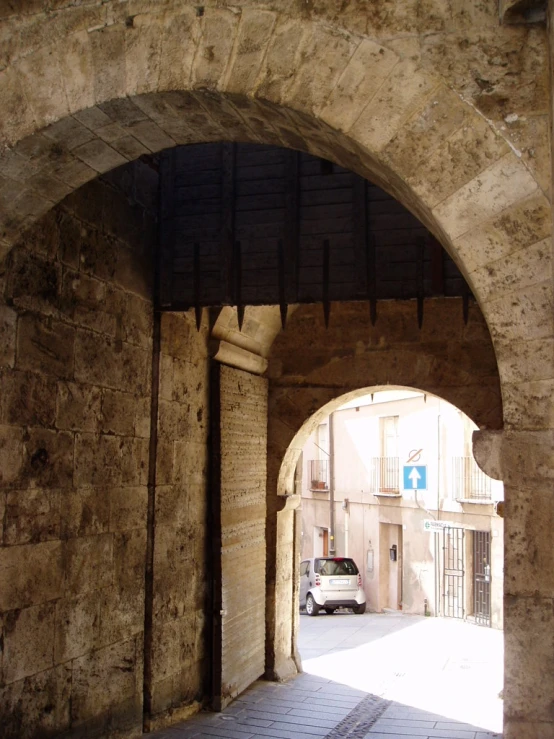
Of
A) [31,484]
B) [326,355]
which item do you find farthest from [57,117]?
[326,355]

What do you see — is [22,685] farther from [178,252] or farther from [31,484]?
[178,252]

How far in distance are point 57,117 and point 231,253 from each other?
2601 millimetres

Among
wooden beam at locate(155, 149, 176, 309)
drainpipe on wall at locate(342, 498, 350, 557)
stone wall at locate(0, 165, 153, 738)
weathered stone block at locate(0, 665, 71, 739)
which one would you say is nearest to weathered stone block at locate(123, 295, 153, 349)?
stone wall at locate(0, 165, 153, 738)

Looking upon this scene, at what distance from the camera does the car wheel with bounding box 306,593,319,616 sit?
1370 centimetres

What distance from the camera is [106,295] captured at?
4902 millimetres

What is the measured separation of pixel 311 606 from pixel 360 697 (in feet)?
23.4

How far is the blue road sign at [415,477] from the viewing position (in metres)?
14.7

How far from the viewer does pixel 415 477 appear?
1480 cm

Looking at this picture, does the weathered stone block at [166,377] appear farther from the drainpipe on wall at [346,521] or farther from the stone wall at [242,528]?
the drainpipe on wall at [346,521]

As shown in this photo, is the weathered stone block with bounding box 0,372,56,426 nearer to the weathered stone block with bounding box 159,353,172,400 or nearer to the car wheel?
the weathered stone block with bounding box 159,353,172,400

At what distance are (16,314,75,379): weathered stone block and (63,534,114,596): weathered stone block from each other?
38.3 inches

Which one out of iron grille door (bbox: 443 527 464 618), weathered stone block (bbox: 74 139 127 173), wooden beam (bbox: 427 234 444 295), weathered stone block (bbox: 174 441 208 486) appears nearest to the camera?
weathered stone block (bbox: 74 139 127 173)

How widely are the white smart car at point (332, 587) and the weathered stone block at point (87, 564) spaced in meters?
9.38

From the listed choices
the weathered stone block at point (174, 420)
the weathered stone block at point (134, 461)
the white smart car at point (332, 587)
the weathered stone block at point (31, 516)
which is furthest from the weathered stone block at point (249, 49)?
the white smart car at point (332, 587)
